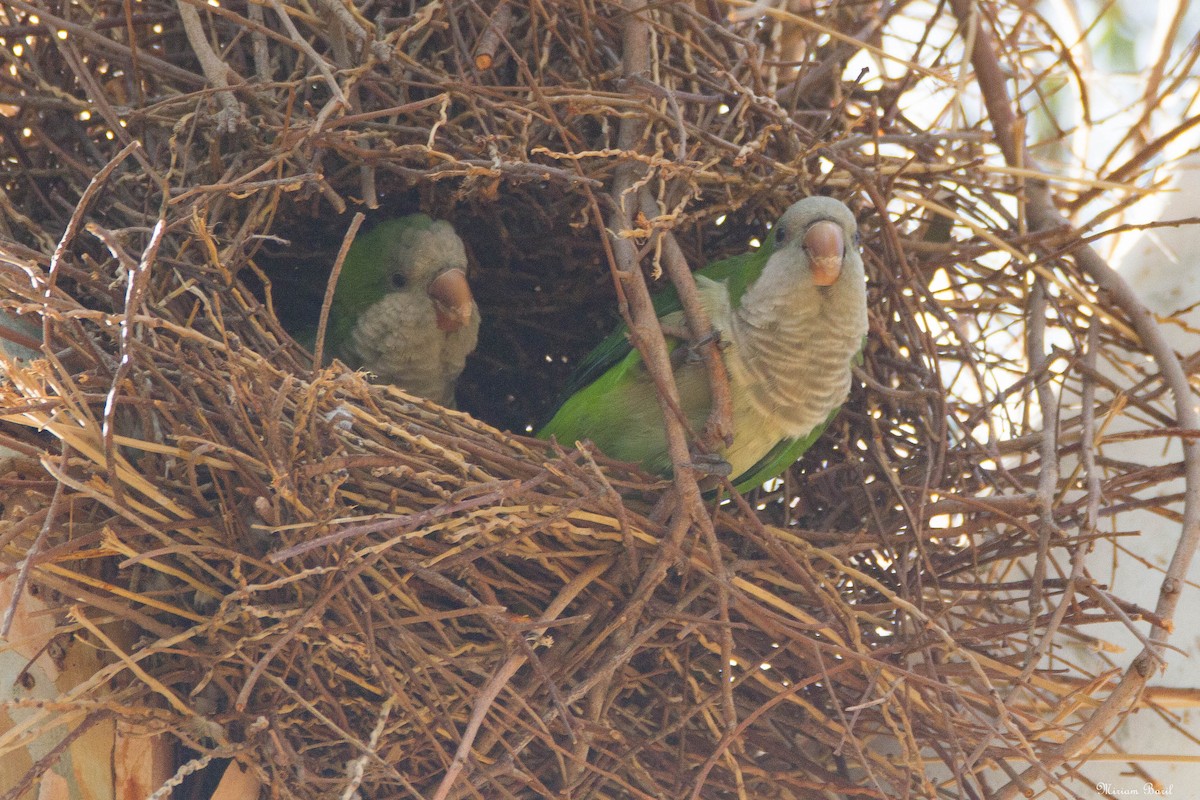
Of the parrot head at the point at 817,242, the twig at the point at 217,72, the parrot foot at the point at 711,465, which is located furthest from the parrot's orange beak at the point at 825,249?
the twig at the point at 217,72

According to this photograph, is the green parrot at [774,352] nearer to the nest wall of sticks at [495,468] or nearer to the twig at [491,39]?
the nest wall of sticks at [495,468]

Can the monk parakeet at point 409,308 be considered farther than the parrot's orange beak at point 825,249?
Yes

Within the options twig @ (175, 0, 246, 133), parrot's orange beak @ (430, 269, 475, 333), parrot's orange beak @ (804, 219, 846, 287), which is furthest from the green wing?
twig @ (175, 0, 246, 133)

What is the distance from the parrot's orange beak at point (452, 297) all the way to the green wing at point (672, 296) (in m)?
0.26

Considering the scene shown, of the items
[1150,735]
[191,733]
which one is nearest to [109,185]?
[191,733]

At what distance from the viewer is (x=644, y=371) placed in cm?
193

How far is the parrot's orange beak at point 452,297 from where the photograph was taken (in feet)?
7.07

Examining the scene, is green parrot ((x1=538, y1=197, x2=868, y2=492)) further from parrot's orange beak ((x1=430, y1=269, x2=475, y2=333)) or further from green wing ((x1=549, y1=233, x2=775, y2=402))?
parrot's orange beak ((x1=430, y1=269, x2=475, y2=333))

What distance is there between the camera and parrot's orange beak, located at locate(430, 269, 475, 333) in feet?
7.07

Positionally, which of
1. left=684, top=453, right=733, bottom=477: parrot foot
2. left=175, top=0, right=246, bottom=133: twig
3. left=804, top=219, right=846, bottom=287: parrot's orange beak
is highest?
left=804, top=219, right=846, bottom=287: parrot's orange beak

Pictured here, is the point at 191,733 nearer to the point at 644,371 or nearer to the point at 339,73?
the point at 644,371

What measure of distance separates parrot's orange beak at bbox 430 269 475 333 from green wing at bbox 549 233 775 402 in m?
0.26

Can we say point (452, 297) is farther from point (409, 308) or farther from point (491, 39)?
point (491, 39)

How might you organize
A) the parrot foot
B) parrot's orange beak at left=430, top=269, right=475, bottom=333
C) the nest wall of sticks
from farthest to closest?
parrot's orange beak at left=430, top=269, right=475, bottom=333 < the parrot foot < the nest wall of sticks
